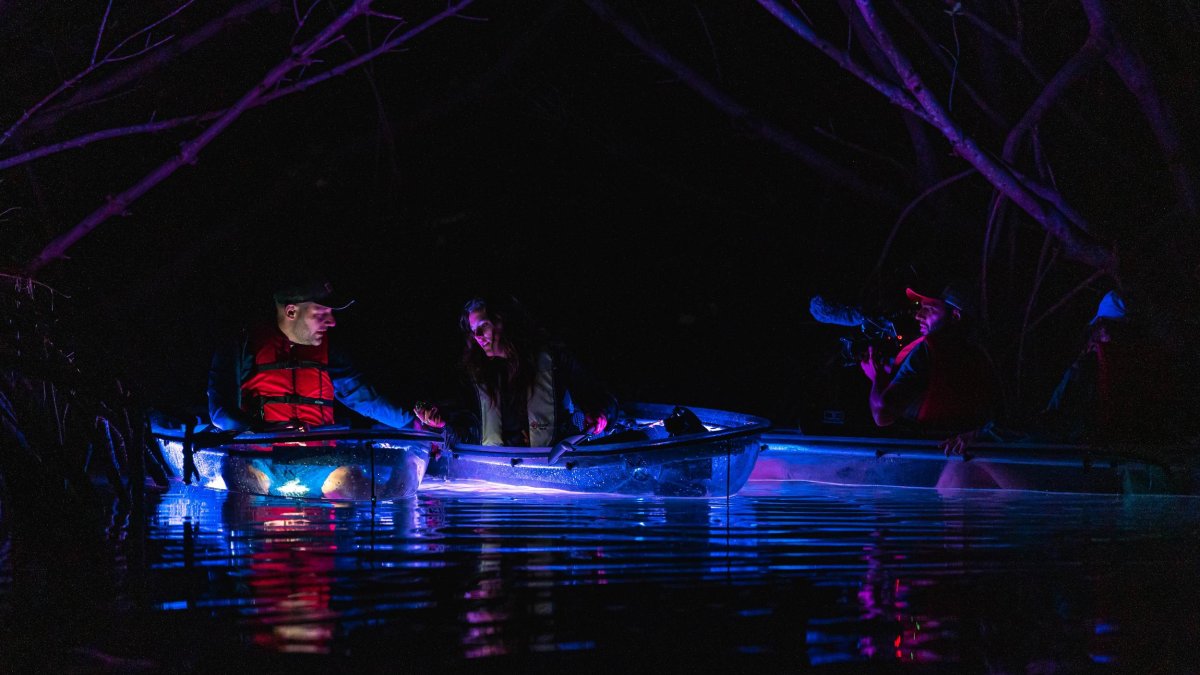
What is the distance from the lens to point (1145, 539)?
5812 mm

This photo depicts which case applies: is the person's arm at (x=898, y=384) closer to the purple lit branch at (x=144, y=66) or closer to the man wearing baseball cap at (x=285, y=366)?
the man wearing baseball cap at (x=285, y=366)

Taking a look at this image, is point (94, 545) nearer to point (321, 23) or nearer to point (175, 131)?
point (175, 131)

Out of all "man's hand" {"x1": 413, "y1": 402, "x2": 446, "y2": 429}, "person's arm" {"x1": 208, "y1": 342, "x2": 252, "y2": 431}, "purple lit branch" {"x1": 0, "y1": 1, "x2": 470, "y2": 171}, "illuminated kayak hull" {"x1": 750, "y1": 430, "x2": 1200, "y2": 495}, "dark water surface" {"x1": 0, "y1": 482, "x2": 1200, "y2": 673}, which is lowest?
"dark water surface" {"x1": 0, "y1": 482, "x2": 1200, "y2": 673}

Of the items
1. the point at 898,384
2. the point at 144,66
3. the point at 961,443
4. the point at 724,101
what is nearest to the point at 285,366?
the point at 144,66

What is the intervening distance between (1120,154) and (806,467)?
17.5 ft

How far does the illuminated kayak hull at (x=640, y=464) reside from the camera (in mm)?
9258

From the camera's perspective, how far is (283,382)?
10328 millimetres

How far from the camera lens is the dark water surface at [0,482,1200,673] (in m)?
3.15

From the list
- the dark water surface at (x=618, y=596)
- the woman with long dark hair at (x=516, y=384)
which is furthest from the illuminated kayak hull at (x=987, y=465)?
the dark water surface at (x=618, y=596)

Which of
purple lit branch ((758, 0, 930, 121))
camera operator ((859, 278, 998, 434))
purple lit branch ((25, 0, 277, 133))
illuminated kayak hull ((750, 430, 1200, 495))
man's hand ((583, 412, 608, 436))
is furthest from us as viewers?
purple lit branch ((25, 0, 277, 133))

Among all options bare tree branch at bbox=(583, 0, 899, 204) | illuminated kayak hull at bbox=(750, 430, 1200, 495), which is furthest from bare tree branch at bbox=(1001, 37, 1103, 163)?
bare tree branch at bbox=(583, 0, 899, 204)

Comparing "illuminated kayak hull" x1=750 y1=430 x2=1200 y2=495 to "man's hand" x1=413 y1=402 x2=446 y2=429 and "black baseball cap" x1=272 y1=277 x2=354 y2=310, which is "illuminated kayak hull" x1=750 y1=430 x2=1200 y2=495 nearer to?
"man's hand" x1=413 y1=402 x2=446 y2=429

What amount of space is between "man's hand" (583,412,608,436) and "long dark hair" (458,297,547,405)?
66 centimetres

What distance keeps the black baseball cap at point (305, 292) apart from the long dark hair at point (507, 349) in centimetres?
112
